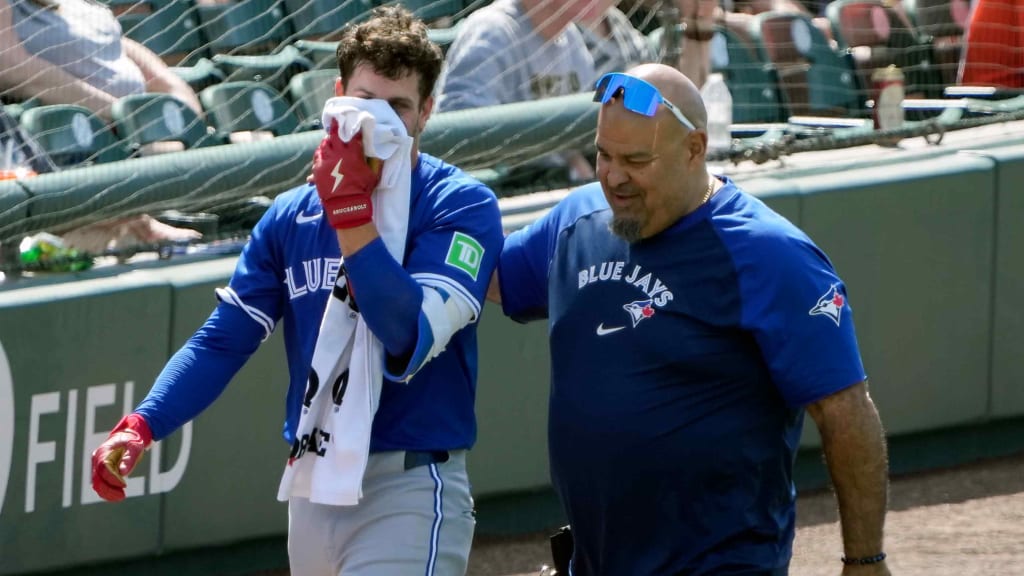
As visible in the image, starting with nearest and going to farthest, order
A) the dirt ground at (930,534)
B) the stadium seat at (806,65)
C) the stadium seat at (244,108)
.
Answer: the dirt ground at (930,534) < the stadium seat at (244,108) < the stadium seat at (806,65)

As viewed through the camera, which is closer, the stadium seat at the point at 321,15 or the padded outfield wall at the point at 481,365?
the padded outfield wall at the point at 481,365

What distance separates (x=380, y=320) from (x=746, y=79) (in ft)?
14.7

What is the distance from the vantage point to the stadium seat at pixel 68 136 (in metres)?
5.27

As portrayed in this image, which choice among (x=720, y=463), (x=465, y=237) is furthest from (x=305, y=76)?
(x=720, y=463)

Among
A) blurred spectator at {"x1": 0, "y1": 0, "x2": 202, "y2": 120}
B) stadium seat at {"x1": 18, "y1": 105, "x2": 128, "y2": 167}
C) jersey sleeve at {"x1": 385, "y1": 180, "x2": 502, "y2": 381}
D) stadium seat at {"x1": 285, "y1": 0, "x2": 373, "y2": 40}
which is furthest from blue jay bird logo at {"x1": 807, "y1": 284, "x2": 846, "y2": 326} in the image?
stadium seat at {"x1": 285, "y1": 0, "x2": 373, "y2": 40}

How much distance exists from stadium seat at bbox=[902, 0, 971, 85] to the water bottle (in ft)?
7.20

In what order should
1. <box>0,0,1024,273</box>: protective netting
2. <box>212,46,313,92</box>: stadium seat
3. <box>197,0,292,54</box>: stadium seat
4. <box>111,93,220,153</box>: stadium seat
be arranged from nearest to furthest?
<box>0,0,1024,273</box>: protective netting
<box>111,93,220,153</box>: stadium seat
<box>212,46,313,92</box>: stadium seat
<box>197,0,292,54</box>: stadium seat

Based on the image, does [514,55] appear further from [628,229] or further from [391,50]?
[628,229]

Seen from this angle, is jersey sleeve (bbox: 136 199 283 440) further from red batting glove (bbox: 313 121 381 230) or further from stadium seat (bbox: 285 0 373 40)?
stadium seat (bbox: 285 0 373 40)

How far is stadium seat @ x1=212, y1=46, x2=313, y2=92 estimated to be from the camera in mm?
6332

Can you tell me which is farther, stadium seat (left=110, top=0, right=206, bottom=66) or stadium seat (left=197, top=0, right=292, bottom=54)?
stadium seat (left=197, top=0, right=292, bottom=54)

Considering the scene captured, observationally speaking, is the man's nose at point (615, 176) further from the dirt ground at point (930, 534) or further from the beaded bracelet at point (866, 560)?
the dirt ground at point (930, 534)

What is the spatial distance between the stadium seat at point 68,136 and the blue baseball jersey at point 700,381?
9.26 ft

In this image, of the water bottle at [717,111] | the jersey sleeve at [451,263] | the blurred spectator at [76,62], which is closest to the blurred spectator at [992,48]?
the water bottle at [717,111]
